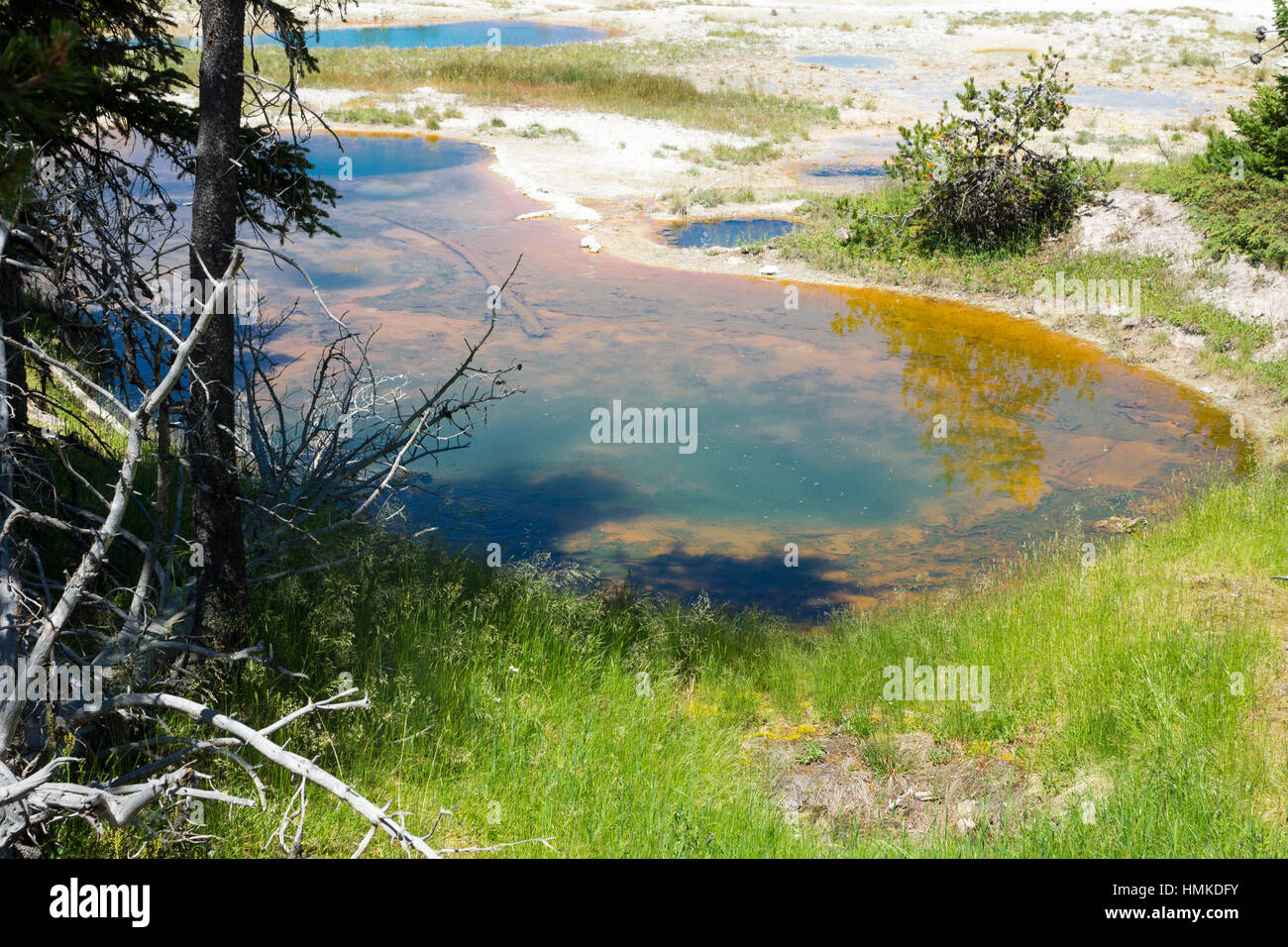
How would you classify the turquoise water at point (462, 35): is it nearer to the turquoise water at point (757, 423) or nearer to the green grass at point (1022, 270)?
the green grass at point (1022, 270)

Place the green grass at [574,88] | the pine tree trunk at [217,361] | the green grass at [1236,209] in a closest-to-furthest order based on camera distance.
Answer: the pine tree trunk at [217,361]
the green grass at [1236,209]
the green grass at [574,88]

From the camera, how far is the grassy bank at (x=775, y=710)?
181 inches

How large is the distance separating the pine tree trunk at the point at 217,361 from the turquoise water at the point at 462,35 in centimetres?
4904

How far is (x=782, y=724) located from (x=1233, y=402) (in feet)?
33.4

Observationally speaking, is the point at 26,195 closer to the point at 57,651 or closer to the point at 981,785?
the point at 57,651

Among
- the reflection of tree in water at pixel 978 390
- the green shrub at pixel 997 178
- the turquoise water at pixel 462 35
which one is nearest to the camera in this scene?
the reflection of tree in water at pixel 978 390

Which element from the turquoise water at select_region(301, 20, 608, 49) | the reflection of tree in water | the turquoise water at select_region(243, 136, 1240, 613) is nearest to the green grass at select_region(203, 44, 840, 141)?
the turquoise water at select_region(301, 20, 608, 49)

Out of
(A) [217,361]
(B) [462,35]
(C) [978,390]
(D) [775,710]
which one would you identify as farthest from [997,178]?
(B) [462,35]

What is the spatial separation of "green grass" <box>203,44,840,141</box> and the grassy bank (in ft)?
83.5

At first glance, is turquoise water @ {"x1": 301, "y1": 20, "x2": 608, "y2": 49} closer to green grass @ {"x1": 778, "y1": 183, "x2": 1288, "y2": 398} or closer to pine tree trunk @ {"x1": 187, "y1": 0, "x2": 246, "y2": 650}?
green grass @ {"x1": 778, "y1": 183, "x2": 1288, "y2": 398}

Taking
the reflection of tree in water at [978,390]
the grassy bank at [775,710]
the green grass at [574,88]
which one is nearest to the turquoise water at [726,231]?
the reflection of tree in water at [978,390]

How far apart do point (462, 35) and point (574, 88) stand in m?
29.5

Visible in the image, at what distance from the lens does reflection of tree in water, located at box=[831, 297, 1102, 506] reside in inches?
479

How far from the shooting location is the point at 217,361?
5098 millimetres
